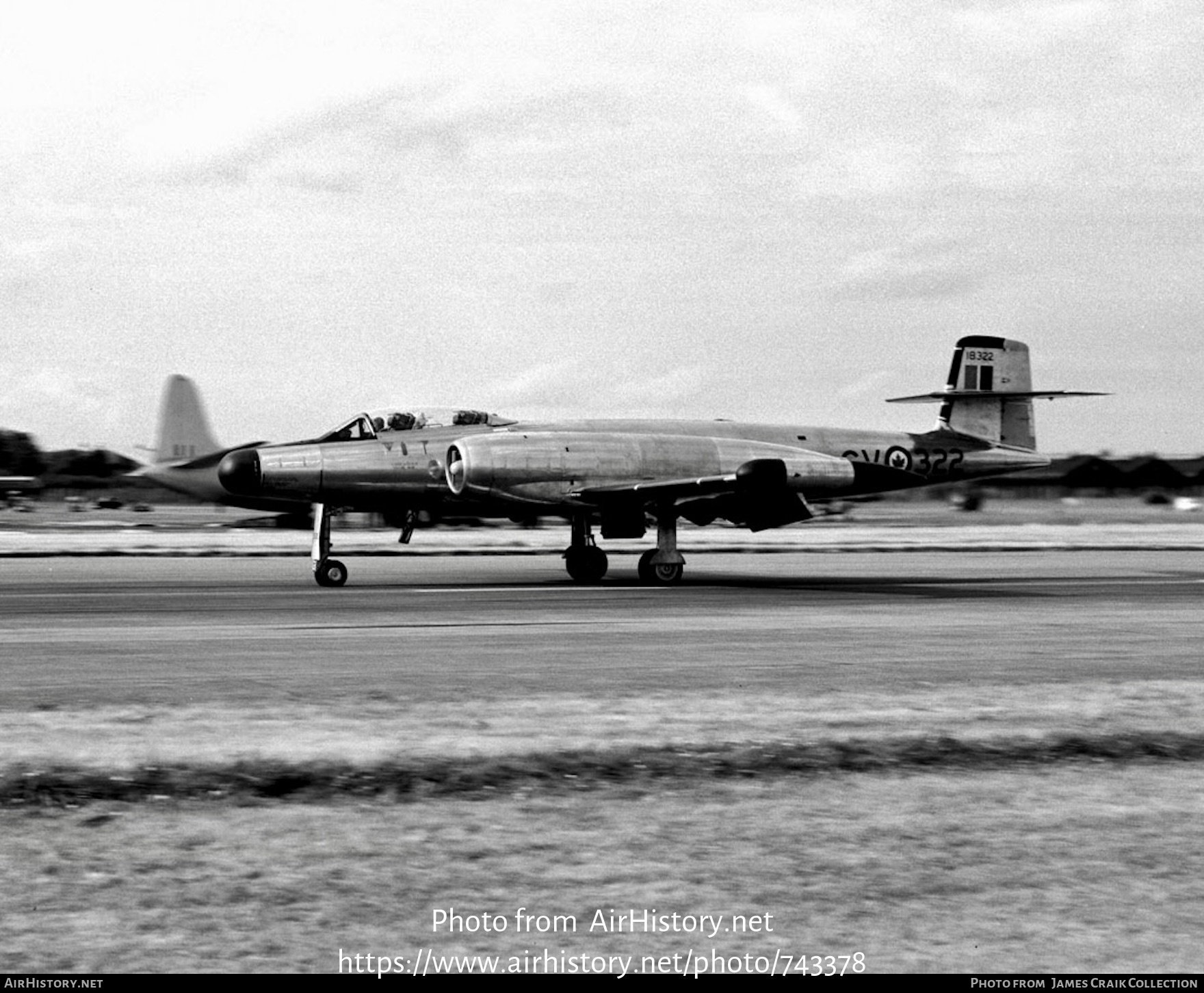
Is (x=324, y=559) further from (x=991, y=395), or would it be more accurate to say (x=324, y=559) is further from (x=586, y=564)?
(x=991, y=395)

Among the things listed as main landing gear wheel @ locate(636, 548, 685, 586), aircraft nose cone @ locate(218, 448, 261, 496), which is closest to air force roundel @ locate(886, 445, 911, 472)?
main landing gear wheel @ locate(636, 548, 685, 586)

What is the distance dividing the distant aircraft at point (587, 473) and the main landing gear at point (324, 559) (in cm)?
3

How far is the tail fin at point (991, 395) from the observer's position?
34938 millimetres

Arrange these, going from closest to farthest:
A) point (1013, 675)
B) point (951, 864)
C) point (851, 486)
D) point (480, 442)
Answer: point (951, 864)
point (1013, 675)
point (480, 442)
point (851, 486)

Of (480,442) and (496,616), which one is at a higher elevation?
(480,442)

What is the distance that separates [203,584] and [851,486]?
535 inches

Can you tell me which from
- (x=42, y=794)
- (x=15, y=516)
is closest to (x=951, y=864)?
(x=42, y=794)

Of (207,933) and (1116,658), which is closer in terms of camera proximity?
(207,933)

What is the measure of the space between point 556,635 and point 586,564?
1182 cm

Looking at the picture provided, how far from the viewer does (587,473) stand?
95.7ft

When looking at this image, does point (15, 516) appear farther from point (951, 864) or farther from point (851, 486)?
point (951, 864)

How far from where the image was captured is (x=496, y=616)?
21.0 m

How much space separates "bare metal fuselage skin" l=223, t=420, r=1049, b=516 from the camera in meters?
27.7

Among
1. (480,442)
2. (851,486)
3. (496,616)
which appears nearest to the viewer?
(496,616)
